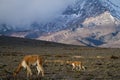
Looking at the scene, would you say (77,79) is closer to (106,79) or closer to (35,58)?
(106,79)

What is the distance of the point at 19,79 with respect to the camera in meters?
27.9

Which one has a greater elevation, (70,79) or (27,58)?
(27,58)

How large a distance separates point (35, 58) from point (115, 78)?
22.6 ft

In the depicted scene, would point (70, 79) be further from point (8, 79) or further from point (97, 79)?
point (8, 79)

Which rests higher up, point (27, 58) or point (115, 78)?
point (27, 58)

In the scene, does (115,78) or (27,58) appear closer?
(27,58)

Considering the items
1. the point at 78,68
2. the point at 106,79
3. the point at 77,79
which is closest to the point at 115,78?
the point at 106,79

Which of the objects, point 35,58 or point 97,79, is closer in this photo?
point 35,58

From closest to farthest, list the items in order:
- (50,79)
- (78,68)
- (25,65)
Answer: (25,65), (50,79), (78,68)

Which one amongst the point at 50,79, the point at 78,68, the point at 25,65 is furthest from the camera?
the point at 78,68

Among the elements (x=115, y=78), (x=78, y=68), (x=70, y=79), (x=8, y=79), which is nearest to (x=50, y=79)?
(x=70, y=79)

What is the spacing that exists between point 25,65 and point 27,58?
567 millimetres

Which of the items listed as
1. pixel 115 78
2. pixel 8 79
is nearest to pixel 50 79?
pixel 8 79

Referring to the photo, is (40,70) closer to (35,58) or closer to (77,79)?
(35,58)
